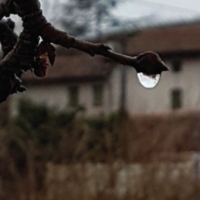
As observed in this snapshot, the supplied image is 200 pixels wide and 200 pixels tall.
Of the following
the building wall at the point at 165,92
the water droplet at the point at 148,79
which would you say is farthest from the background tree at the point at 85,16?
the water droplet at the point at 148,79

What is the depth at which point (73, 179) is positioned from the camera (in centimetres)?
451

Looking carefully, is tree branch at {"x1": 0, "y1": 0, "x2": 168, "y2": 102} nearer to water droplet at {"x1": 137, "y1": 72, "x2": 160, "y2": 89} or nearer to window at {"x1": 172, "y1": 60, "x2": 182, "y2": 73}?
water droplet at {"x1": 137, "y1": 72, "x2": 160, "y2": 89}

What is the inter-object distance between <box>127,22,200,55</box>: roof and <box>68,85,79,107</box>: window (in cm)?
82

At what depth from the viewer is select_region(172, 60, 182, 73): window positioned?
31.5ft

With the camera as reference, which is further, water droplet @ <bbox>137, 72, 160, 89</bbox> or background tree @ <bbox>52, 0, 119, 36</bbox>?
background tree @ <bbox>52, 0, 119, 36</bbox>

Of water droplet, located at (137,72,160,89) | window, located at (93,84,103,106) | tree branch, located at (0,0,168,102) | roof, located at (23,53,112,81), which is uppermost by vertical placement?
roof, located at (23,53,112,81)

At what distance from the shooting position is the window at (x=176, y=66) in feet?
31.5

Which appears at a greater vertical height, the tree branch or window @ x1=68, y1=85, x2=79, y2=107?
window @ x1=68, y1=85, x2=79, y2=107

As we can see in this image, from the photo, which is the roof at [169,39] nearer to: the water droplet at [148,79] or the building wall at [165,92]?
the building wall at [165,92]

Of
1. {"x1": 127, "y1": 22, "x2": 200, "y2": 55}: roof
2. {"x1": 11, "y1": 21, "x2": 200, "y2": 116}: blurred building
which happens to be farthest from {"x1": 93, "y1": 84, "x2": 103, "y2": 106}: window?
{"x1": 127, "y1": 22, "x2": 200, "y2": 55}: roof

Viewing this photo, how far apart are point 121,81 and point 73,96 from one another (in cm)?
84

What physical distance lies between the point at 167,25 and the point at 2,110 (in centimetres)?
248

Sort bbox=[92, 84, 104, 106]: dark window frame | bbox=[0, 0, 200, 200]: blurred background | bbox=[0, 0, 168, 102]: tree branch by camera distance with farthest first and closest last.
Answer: bbox=[92, 84, 104, 106]: dark window frame, bbox=[0, 0, 200, 200]: blurred background, bbox=[0, 0, 168, 102]: tree branch

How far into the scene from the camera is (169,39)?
9148mm
